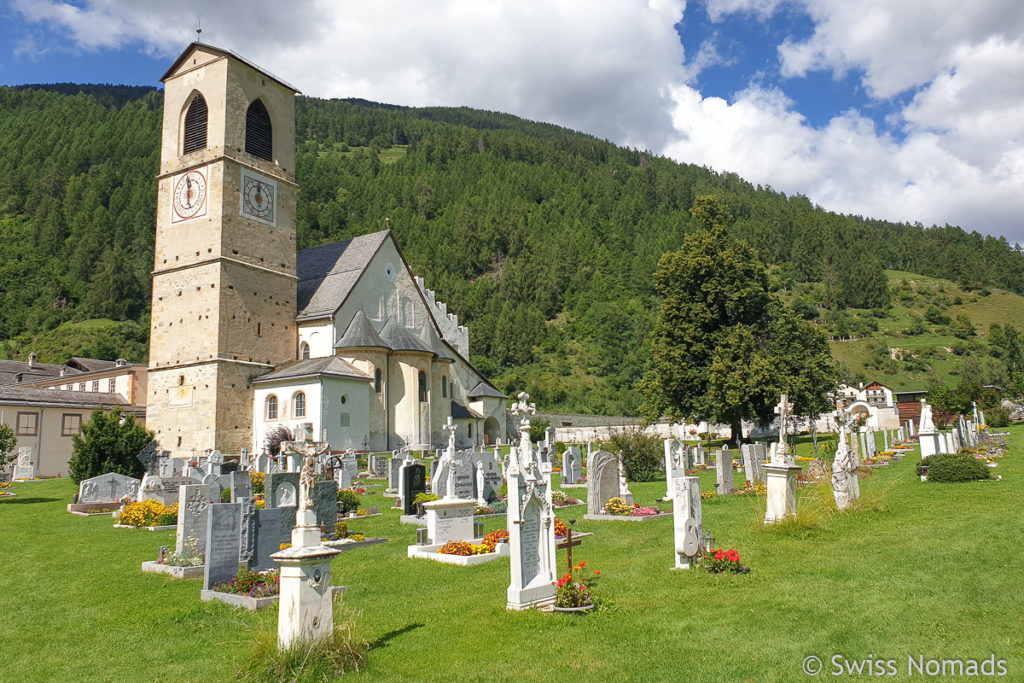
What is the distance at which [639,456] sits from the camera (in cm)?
2350

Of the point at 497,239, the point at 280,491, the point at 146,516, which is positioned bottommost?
the point at 146,516

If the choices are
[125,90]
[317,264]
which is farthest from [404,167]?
[317,264]

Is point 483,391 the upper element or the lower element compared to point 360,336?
lower

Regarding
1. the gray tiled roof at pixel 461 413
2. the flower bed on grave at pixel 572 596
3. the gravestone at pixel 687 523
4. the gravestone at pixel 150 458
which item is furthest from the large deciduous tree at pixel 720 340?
the flower bed on grave at pixel 572 596

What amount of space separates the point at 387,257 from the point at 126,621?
116ft

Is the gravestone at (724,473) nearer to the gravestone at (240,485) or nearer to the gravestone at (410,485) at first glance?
the gravestone at (410,485)

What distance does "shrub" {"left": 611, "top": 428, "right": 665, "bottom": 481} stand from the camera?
2331 cm

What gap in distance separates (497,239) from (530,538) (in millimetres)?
103821

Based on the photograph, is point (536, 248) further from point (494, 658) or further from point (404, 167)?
point (494, 658)

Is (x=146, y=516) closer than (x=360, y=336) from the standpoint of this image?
Yes

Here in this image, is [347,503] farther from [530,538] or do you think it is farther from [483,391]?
[483,391]

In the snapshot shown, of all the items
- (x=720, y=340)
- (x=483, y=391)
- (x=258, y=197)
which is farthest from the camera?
(x=483, y=391)

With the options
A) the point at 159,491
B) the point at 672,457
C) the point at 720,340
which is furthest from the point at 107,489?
the point at 720,340

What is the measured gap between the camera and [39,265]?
93188 millimetres
